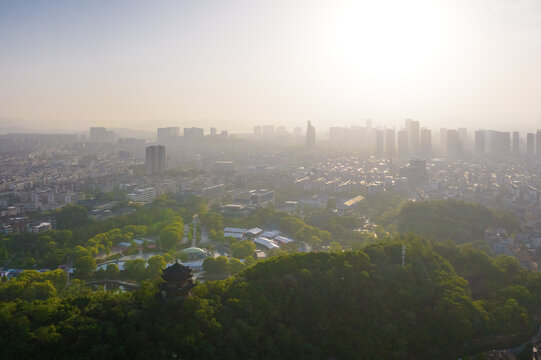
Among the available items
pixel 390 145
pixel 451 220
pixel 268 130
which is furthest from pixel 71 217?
pixel 268 130

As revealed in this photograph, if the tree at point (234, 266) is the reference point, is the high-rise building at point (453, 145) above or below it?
above

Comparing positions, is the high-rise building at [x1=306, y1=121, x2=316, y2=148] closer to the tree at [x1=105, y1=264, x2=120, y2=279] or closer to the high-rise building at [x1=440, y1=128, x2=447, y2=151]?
the high-rise building at [x1=440, y1=128, x2=447, y2=151]

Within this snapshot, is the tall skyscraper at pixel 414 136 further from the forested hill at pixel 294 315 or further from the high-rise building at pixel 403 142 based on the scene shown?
the forested hill at pixel 294 315

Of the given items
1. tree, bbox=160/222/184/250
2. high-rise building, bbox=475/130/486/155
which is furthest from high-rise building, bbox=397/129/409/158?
tree, bbox=160/222/184/250

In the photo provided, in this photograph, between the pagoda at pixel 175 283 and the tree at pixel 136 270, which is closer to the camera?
the pagoda at pixel 175 283

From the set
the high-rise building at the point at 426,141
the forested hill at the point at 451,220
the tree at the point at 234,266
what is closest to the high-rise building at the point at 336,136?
the high-rise building at the point at 426,141

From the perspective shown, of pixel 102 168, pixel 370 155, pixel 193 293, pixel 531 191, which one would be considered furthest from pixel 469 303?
pixel 370 155
